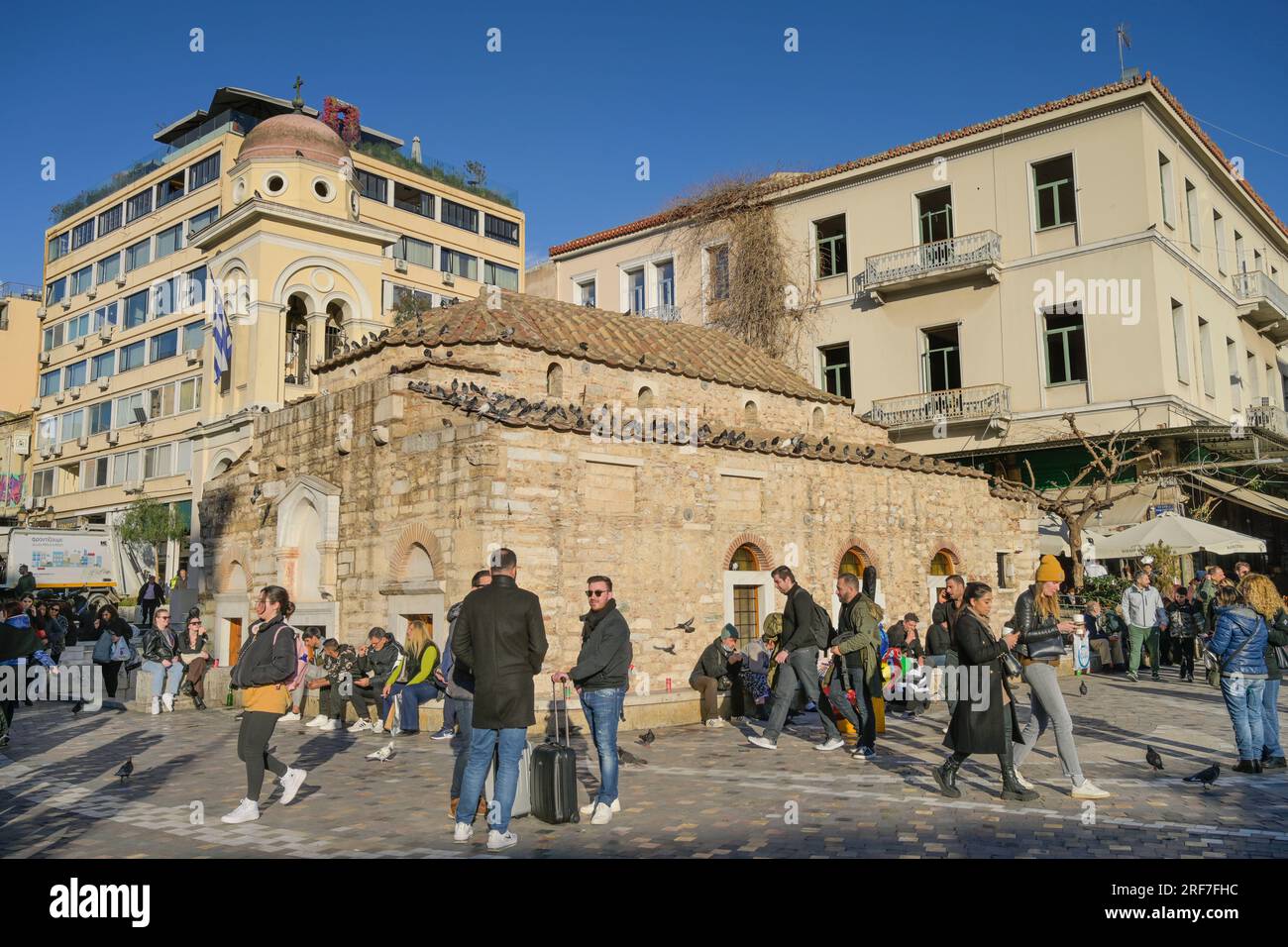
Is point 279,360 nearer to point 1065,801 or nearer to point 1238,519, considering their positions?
point 1065,801

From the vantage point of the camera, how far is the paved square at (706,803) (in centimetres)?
652

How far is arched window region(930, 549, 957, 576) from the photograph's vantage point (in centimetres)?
2027

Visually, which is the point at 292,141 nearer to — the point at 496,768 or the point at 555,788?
the point at 555,788

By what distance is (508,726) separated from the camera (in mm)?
6637

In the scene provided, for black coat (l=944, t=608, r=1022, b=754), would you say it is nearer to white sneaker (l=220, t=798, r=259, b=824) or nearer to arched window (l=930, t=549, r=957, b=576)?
white sneaker (l=220, t=798, r=259, b=824)

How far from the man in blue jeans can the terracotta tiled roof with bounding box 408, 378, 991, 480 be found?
233 inches

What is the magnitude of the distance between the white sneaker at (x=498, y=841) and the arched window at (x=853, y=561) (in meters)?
12.4

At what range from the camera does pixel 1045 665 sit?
7.82 m

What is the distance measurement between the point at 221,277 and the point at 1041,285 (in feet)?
77.0

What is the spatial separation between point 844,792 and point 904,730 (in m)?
3.98

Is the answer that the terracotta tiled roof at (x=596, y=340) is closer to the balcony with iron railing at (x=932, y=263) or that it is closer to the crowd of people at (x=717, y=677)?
the balcony with iron railing at (x=932, y=263)

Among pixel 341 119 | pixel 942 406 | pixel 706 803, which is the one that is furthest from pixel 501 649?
pixel 341 119

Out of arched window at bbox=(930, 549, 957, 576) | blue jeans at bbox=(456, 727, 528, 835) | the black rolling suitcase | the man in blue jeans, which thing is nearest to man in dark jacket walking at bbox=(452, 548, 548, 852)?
blue jeans at bbox=(456, 727, 528, 835)
